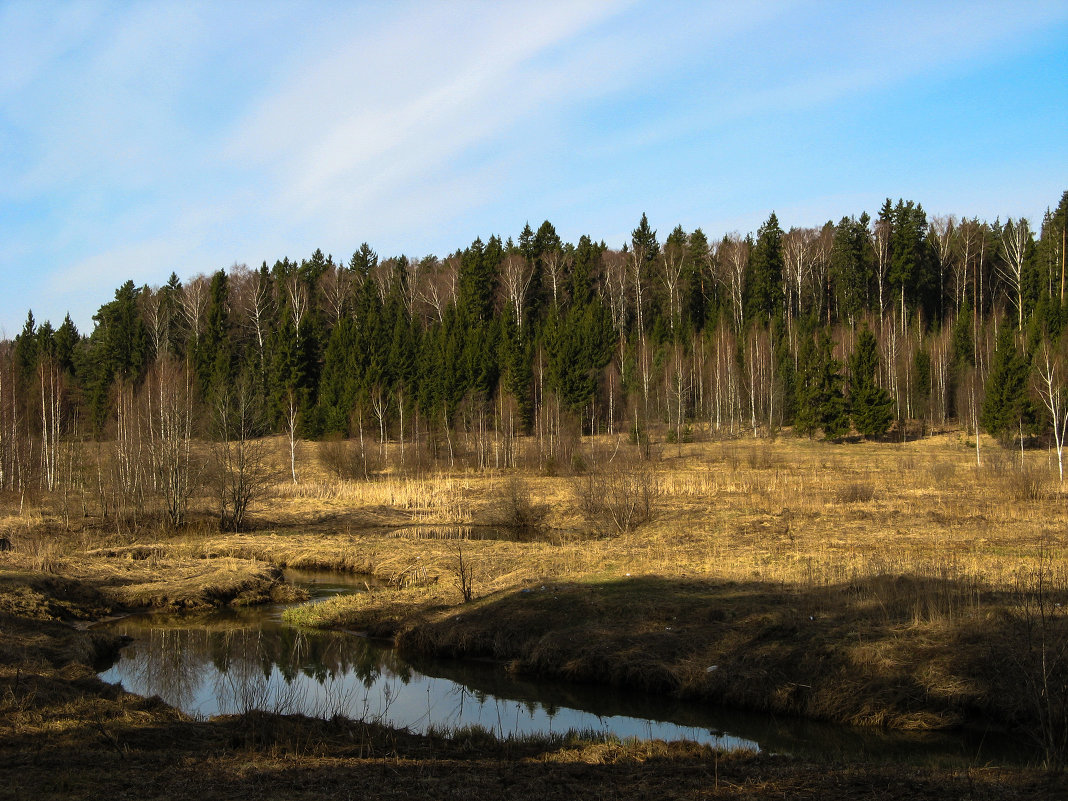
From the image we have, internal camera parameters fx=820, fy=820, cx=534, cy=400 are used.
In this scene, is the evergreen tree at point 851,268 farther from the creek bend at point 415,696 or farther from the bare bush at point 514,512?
the creek bend at point 415,696

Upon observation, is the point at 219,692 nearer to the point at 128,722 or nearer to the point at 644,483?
the point at 128,722

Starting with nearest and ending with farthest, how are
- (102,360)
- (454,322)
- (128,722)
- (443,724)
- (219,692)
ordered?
(128,722)
(443,724)
(219,692)
(454,322)
(102,360)

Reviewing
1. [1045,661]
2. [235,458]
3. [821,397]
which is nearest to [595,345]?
[821,397]

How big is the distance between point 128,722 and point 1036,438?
5510cm

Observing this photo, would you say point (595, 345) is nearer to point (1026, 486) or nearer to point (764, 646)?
point (1026, 486)

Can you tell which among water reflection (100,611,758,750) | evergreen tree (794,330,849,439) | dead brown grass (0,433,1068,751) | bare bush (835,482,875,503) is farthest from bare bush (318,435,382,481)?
evergreen tree (794,330,849,439)

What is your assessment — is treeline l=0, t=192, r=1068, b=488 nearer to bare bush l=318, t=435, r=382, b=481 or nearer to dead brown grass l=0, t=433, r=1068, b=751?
bare bush l=318, t=435, r=382, b=481

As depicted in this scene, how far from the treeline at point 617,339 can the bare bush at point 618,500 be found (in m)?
18.7

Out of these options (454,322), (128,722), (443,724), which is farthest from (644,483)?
(454,322)

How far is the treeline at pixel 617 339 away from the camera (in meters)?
56.3

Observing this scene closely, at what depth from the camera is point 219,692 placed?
13797 mm

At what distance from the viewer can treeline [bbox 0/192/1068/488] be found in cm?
5634

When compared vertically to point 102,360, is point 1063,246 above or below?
above

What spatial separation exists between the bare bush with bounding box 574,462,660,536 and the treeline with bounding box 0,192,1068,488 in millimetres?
18744
